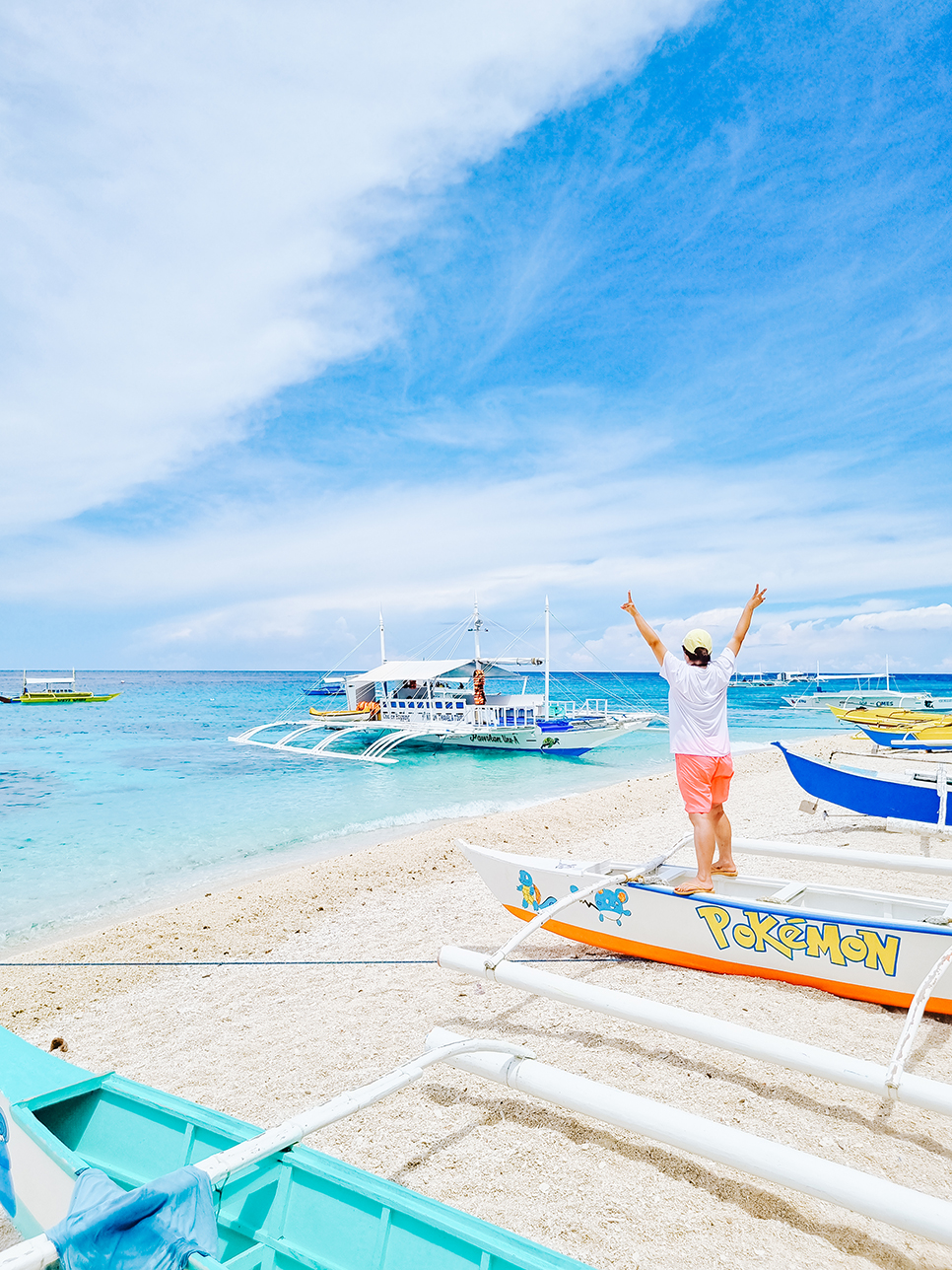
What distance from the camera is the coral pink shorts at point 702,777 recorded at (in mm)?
4684

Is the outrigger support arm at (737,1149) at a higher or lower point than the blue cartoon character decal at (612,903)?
higher

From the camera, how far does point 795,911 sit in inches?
→ 171

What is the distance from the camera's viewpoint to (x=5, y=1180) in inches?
102

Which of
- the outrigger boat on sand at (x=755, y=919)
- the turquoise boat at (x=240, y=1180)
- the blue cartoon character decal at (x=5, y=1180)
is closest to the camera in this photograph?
the turquoise boat at (x=240, y=1180)

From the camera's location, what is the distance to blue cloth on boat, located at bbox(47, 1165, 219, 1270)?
1896 millimetres

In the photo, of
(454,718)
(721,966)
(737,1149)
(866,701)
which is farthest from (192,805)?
(866,701)

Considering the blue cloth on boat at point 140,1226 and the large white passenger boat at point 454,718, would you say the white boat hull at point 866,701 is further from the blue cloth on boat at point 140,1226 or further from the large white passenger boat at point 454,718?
the blue cloth on boat at point 140,1226

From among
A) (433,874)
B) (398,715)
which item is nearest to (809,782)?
(433,874)

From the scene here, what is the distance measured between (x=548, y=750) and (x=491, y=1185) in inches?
913

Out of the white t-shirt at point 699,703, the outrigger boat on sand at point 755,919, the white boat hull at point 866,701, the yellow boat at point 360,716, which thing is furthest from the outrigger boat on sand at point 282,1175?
the white boat hull at point 866,701

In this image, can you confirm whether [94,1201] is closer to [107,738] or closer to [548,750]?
[548,750]

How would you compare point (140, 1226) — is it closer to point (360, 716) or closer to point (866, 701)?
point (360, 716)

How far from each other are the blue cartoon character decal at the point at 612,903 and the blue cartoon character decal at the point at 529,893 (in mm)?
331

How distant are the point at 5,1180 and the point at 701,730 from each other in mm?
4120
